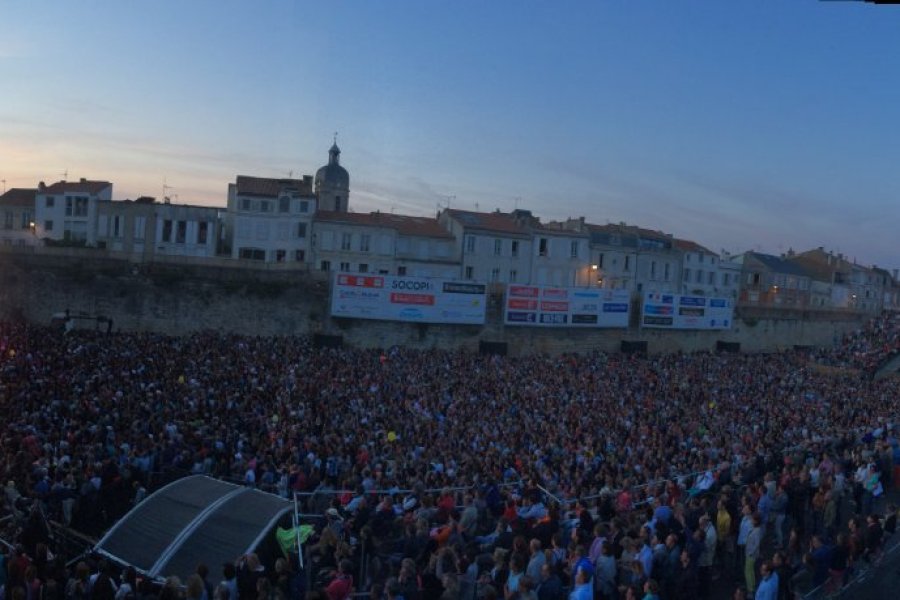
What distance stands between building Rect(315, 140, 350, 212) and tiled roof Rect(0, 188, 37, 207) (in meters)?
18.9

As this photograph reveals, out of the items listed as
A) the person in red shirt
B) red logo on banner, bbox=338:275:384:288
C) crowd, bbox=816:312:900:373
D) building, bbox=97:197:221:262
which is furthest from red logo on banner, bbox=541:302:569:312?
the person in red shirt

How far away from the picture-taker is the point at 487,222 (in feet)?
152

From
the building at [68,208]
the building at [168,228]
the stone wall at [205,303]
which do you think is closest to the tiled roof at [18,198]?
the building at [68,208]

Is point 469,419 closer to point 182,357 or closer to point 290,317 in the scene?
point 182,357

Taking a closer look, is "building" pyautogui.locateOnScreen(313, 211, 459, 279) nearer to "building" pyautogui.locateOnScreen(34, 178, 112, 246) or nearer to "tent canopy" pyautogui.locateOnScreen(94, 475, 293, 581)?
"building" pyautogui.locateOnScreen(34, 178, 112, 246)

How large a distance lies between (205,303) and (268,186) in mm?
14028

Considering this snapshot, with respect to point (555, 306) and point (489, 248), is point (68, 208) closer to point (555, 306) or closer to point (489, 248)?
point (489, 248)

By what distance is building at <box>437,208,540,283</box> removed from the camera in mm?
44344

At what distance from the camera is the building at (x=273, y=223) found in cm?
4219

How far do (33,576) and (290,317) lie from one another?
24987mm

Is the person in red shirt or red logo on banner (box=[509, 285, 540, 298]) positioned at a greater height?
red logo on banner (box=[509, 285, 540, 298])

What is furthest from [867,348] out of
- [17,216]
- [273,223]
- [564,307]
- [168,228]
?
[17,216]

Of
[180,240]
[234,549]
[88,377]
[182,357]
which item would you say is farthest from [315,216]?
[234,549]

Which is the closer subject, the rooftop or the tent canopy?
the tent canopy
